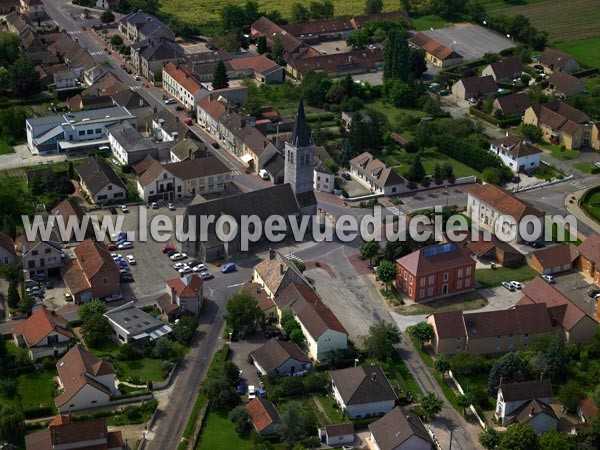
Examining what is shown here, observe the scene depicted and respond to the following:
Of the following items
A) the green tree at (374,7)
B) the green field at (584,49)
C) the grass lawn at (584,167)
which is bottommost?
the grass lawn at (584,167)

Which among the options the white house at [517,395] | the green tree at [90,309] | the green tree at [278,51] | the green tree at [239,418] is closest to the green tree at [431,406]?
the white house at [517,395]

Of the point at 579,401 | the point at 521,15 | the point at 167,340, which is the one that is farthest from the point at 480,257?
the point at 521,15

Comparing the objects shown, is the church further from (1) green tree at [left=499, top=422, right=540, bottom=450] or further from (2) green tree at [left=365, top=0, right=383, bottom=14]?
(2) green tree at [left=365, top=0, right=383, bottom=14]

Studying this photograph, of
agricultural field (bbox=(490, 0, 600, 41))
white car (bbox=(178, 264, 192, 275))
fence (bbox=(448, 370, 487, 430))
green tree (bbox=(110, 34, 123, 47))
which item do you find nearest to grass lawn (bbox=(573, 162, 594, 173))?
agricultural field (bbox=(490, 0, 600, 41))

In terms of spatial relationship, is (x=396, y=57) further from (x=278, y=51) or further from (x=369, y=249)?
(x=369, y=249)

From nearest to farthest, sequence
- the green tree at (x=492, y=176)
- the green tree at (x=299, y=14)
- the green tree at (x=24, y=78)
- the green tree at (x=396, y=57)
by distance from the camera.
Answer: the green tree at (x=492, y=176), the green tree at (x=24, y=78), the green tree at (x=396, y=57), the green tree at (x=299, y=14)

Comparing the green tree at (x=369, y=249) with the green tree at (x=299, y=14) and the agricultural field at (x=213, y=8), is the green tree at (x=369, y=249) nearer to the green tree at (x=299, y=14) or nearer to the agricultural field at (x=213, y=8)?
the green tree at (x=299, y=14)

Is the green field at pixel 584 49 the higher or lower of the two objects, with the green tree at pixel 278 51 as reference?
lower
